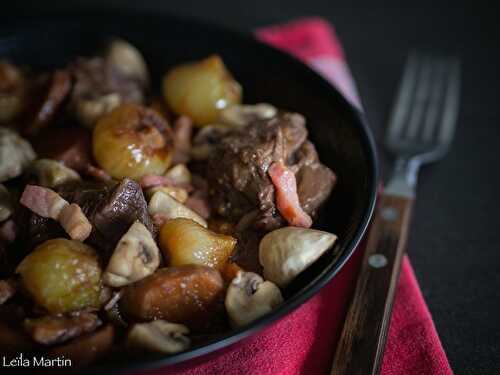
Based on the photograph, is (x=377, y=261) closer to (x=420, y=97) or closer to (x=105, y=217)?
(x=105, y=217)

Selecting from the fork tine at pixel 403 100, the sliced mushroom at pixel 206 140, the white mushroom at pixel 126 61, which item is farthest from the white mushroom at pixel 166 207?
the fork tine at pixel 403 100

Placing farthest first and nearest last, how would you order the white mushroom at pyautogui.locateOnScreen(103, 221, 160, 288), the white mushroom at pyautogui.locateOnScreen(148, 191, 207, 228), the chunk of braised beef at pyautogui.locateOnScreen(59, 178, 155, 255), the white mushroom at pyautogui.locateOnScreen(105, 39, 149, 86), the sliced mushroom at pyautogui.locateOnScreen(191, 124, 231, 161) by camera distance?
the white mushroom at pyautogui.locateOnScreen(105, 39, 149, 86), the sliced mushroom at pyautogui.locateOnScreen(191, 124, 231, 161), the white mushroom at pyautogui.locateOnScreen(148, 191, 207, 228), the chunk of braised beef at pyautogui.locateOnScreen(59, 178, 155, 255), the white mushroom at pyautogui.locateOnScreen(103, 221, 160, 288)

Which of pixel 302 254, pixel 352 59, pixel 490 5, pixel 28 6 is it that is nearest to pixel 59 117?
pixel 302 254

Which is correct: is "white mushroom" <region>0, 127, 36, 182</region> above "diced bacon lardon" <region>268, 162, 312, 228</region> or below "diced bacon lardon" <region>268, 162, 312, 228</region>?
above

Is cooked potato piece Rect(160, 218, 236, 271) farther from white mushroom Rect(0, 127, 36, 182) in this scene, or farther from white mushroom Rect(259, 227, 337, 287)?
white mushroom Rect(0, 127, 36, 182)

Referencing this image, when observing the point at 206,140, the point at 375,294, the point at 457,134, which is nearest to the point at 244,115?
the point at 206,140

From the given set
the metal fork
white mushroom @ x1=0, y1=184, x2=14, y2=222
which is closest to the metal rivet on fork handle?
the metal fork

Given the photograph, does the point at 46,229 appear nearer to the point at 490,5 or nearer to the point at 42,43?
the point at 42,43
